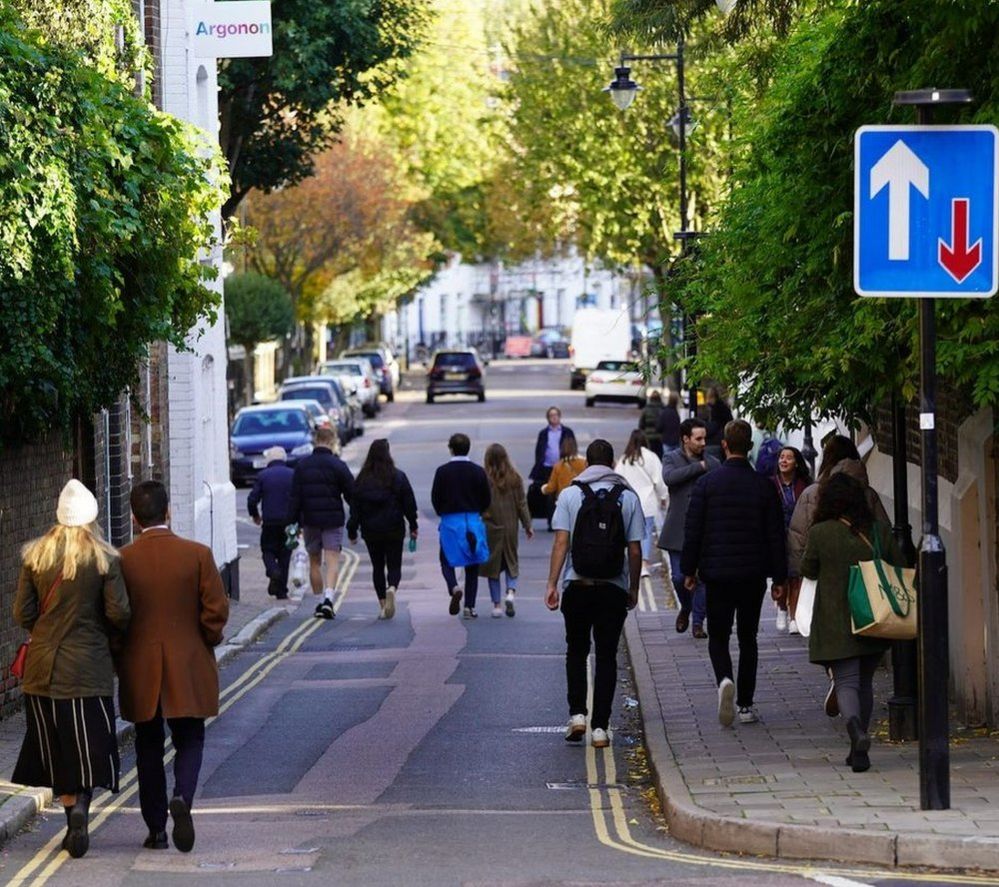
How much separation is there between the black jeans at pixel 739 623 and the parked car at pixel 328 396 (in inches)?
1322

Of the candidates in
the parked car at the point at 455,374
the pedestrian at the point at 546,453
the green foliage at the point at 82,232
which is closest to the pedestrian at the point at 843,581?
the green foliage at the point at 82,232

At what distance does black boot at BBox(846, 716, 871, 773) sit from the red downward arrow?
2712 mm

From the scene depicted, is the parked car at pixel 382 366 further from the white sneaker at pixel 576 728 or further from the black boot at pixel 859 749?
the black boot at pixel 859 749

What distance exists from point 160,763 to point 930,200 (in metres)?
4.46

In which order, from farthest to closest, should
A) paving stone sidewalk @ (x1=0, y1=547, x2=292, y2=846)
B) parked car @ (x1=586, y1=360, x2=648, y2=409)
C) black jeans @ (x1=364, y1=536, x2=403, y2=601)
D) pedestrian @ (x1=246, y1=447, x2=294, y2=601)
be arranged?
parked car @ (x1=586, y1=360, x2=648, y2=409) → pedestrian @ (x1=246, y1=447, x2=294, y2=601) → black jeans @ (x1=364, y1=536, x2=403, y2=601) → paving stone sidewalk @ (x1=0, y1=547, x2=292, y2=846)

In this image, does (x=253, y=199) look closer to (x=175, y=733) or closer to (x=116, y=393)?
(x=116, y=393)

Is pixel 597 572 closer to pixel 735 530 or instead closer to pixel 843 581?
pixel 735 530

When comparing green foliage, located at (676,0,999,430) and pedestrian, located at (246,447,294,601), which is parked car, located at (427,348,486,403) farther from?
green foliage, located at (676,0,999,430)

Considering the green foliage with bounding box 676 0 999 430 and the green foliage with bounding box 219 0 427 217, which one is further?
the green foliage with bounding box 219 0 427 217

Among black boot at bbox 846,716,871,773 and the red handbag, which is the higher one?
the red handbag

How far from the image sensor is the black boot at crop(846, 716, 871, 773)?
36.7ft

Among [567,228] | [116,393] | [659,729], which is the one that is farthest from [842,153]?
[567,228]

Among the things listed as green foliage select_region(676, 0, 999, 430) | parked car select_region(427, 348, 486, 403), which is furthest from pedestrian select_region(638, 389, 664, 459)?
parked car select_region(427, 348, 486, 403)

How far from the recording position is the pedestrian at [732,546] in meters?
13.2
